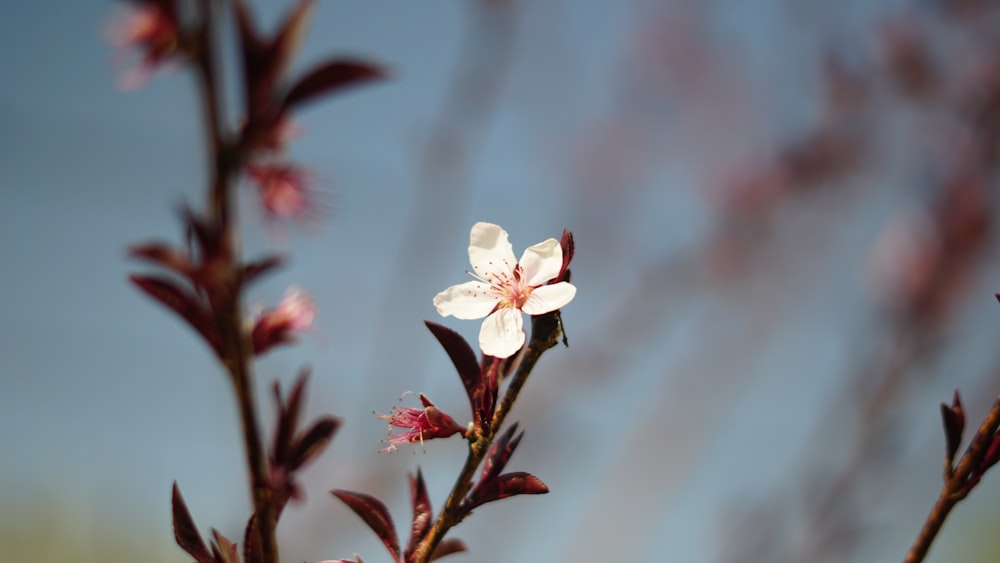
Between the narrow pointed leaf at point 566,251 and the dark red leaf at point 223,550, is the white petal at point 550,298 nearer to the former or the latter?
the narrow pointed leaf at point 566,251

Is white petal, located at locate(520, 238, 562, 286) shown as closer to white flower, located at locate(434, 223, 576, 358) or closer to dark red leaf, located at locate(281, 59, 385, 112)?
white flower, located at locate(434, 223, 576, 358)

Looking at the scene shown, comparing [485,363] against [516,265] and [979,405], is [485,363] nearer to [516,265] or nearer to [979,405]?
[516,265]

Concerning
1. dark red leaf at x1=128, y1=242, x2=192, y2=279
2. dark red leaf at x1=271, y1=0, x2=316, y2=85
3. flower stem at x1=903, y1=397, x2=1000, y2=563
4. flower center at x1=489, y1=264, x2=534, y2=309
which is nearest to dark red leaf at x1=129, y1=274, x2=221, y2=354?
dark red leaf at x1=128, y1=242, x2=192, y2=279

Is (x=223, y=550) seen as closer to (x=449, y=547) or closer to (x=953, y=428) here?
(x=449, y=547)

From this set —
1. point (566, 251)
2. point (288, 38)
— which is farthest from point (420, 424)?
point (288, 38)

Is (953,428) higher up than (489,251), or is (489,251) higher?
(489,251)

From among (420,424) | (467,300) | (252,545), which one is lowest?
(252,545)

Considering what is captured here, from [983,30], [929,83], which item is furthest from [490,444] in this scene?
[983,30]

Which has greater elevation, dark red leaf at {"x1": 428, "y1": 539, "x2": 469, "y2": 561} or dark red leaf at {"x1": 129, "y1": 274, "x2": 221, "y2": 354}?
dark red leaf at {"x1": 129, "y1": 274, "x2": 221, "y2": 354}
